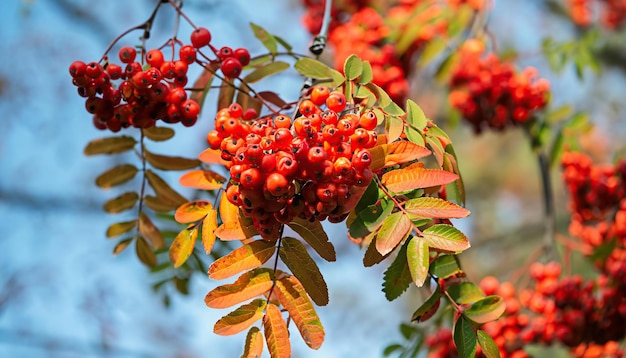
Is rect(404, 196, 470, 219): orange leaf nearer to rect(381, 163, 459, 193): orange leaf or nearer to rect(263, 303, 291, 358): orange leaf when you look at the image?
rect(381, 163, 459, 193): orange leaf

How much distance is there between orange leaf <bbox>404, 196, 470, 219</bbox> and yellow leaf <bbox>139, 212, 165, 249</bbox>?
0.85m

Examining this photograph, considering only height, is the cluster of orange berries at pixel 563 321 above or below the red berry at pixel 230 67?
below

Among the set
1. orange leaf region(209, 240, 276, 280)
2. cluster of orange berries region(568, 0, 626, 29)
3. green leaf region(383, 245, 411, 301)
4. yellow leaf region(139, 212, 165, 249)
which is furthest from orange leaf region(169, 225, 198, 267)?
cluster of orange berries region(568, 0, 626, 29)

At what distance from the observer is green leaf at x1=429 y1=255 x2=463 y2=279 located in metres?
1.28

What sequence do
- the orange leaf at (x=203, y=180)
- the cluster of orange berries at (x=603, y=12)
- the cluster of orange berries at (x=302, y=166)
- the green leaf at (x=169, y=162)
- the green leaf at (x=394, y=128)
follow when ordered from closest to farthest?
the cluster of orange berries at (x=302, y=166) < the green leaf at (x=394, y=128) < the orange leaf at (x=203, y=180) < the green leaf at (x=169, y=162) < the cluster of orange berries at (x=603, y=12)

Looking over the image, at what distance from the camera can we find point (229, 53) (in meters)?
1.48

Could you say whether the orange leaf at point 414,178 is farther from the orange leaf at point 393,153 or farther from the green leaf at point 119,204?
the green leaf at point 119,204

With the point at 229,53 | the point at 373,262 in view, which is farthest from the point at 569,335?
the point at 229,53

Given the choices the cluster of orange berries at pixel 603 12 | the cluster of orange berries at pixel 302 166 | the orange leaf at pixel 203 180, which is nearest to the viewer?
the cluster of orange berries at pixel 302 166

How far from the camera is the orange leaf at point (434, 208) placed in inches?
44.6

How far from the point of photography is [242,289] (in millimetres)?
1191

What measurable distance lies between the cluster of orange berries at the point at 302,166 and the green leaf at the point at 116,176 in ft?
2.24

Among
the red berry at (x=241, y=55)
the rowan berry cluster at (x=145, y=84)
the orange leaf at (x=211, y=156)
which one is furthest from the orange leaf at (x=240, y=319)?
Answer: the red berry at (x=241, y=55)

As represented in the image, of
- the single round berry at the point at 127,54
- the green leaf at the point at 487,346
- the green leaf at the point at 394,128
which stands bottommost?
the green leaf at the point at 487,346
